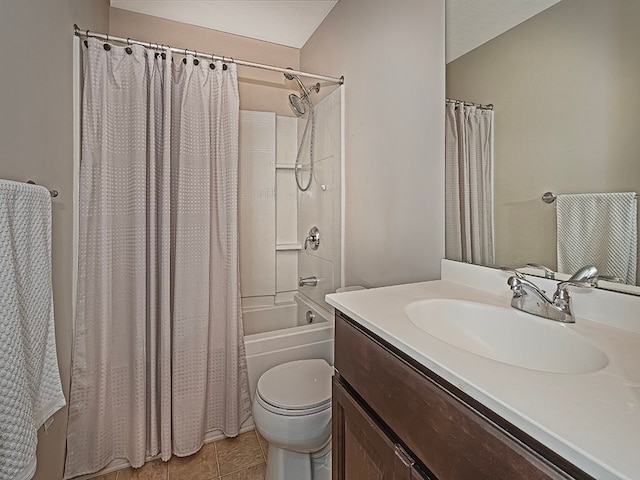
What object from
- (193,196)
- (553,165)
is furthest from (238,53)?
(553,165)

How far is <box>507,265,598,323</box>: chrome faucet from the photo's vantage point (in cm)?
78

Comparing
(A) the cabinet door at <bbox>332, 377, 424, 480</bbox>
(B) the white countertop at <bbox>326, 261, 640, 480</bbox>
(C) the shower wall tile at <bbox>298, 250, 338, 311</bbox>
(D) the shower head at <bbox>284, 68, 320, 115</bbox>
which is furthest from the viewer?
(D) the shower head at <bbox>284, 68, 320, 115</bbox>

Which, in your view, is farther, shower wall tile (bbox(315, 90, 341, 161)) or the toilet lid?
shower wall tile (bbox(315, 90, 341, 161))

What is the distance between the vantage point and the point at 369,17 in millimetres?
1620

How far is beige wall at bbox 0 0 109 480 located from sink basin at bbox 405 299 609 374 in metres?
1.22

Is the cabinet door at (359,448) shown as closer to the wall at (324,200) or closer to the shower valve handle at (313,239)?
the wall at (324,200)

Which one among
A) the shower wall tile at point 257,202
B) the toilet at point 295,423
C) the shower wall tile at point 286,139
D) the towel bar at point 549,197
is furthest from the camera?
the shower wall tile at point 286,139

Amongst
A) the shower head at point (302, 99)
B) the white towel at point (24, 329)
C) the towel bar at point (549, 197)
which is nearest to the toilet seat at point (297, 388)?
the white towel at point (24, 329)

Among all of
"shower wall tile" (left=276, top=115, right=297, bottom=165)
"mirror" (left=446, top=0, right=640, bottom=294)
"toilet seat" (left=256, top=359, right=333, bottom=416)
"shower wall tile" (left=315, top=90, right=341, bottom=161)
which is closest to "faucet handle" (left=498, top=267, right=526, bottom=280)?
"mirror" (left=446, top=0, right=640, bottom=294)

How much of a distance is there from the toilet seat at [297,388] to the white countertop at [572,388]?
0.57 metres

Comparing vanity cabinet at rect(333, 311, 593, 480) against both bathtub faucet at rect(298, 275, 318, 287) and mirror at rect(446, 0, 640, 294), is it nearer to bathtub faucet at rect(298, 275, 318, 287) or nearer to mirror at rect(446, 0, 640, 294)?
mirror at rect(446, 0, 640, 294)

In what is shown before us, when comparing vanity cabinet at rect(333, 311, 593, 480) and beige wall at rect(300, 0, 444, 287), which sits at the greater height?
beige wall at rect(300, 0, 444, 287)

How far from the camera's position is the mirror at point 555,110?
75cm

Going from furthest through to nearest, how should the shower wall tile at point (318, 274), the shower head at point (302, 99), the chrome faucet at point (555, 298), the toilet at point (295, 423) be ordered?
the shower head at point (302, 99) → the shower wall tile at point (318, 274) → the toilet at point (295, 423) → the chrome faucet at point (555, 298)
